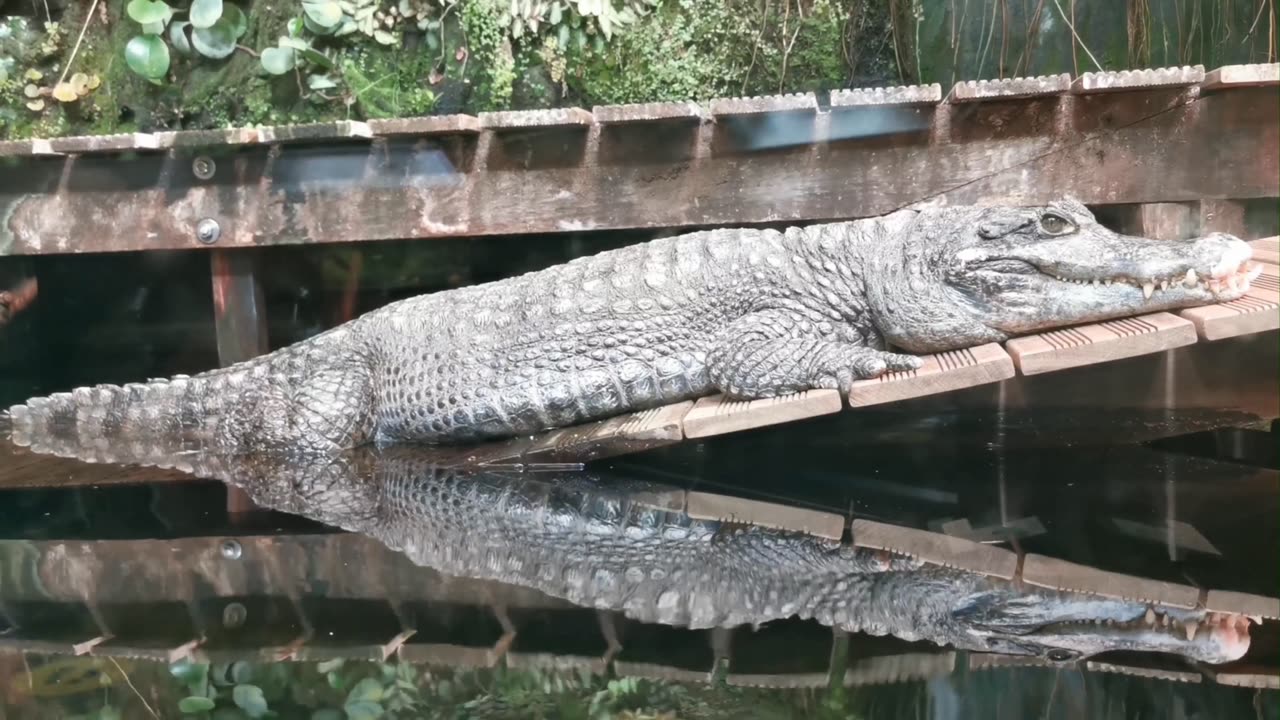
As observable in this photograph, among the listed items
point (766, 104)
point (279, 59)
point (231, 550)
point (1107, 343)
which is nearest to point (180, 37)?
point (279, 59)

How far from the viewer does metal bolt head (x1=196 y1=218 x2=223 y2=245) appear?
12.8ft

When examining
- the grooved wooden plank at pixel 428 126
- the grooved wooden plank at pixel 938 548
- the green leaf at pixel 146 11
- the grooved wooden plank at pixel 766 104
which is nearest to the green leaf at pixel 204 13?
the green leaf at pixel 146 11

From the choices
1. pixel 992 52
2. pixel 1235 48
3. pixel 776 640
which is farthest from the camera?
pixel 992 52

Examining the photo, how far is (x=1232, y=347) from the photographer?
356 centimetres

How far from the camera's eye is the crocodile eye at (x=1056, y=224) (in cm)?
280

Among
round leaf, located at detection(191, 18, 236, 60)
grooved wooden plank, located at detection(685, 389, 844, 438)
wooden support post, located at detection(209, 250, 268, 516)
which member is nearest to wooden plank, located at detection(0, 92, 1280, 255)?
wooden support post, located at detection(209, 250, 268, 516)

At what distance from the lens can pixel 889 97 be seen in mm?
3305

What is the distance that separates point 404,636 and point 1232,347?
3.41 metres

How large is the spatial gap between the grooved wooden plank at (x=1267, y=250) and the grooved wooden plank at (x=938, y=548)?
1.87 metres

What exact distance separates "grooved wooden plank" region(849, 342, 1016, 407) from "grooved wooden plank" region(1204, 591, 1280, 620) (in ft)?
3.28

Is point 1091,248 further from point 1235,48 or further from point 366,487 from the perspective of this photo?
point 366,487

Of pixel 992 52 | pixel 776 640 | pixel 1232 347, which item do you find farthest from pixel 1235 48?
pixel 776 640

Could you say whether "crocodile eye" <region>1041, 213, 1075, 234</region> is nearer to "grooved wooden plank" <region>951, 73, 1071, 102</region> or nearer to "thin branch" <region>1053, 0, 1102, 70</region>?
"grooved wooden plank" <region>951, 73, 1071, 102</region>

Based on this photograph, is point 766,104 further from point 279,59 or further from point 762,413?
point 279,59
